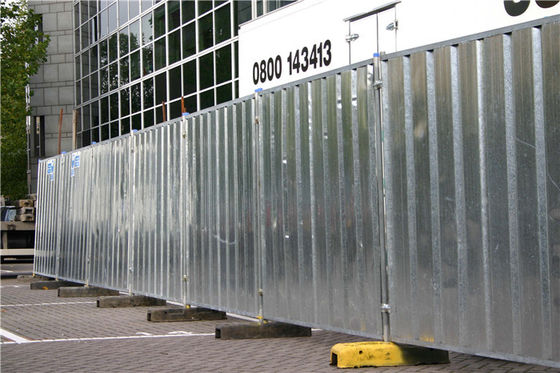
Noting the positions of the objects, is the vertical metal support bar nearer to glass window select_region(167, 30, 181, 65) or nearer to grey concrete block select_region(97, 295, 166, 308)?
grey concrete block select_region(97, 295, 166, 308)

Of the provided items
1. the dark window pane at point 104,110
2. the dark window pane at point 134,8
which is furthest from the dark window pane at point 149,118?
the dark window pane at point 104,110

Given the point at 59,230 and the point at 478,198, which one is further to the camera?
the point at 59,230

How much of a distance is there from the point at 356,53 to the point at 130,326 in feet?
13.7

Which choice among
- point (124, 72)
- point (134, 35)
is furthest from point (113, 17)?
point (134, 35)

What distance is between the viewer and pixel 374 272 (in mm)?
6969

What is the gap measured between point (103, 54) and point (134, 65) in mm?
4800

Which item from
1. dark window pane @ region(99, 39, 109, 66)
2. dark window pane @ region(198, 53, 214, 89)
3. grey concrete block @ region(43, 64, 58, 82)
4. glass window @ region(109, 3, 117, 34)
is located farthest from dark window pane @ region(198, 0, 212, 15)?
grey concrete block @ region(43, 64, 58, 82)

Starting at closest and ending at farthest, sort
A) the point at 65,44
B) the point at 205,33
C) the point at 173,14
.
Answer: the point at 205,33
the point at 173,14
the point at 65,44

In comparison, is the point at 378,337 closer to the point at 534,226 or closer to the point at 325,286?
the point at 325,286

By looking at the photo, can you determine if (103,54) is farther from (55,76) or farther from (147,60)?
(55,76)

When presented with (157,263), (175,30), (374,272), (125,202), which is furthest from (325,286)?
(175,30)

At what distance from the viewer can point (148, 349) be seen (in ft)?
27.0

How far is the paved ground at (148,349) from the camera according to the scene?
7020 mm

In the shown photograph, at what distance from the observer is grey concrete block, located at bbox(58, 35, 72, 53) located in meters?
42.9
